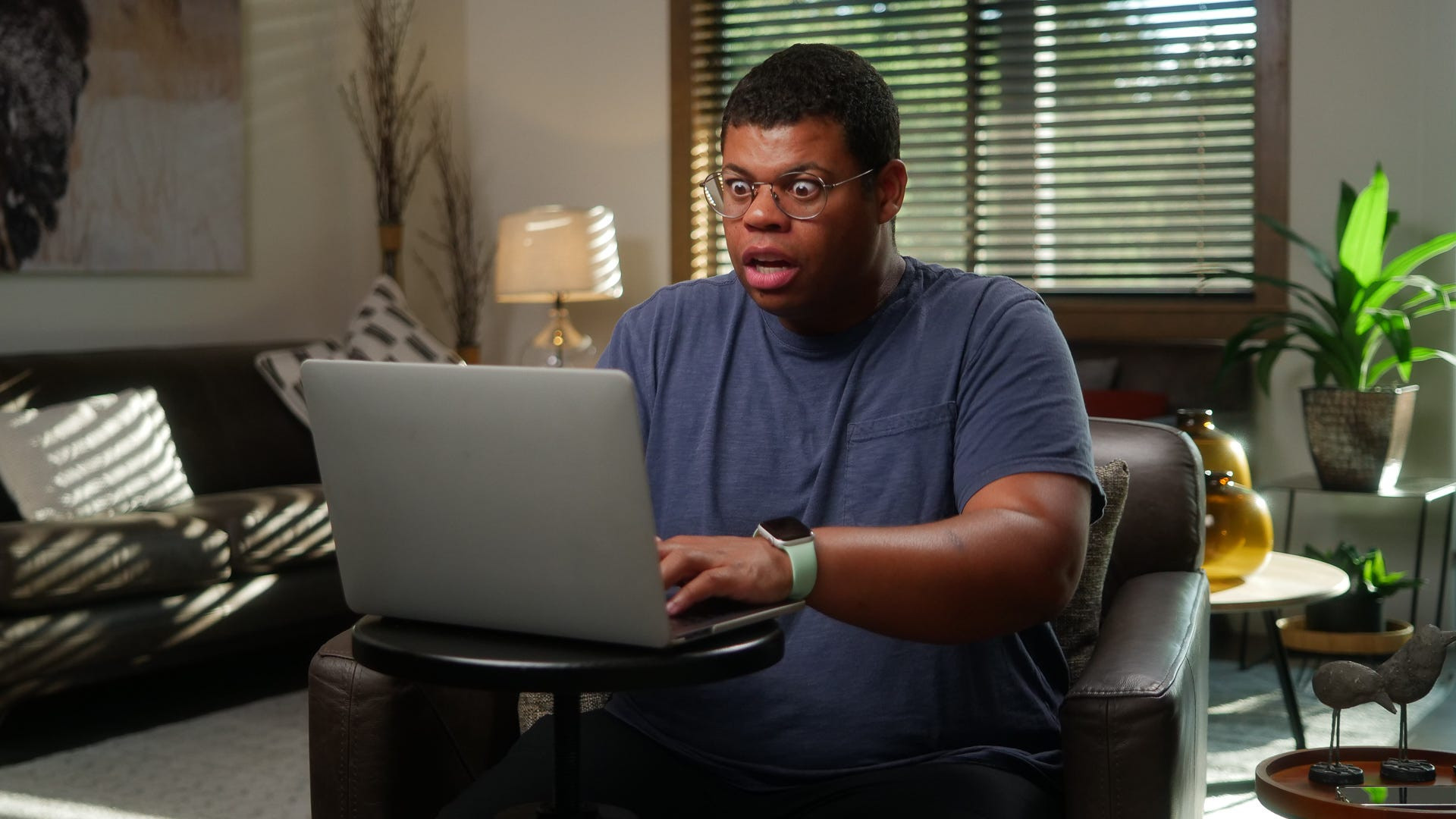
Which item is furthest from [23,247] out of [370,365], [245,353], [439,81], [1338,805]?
[1338,805]

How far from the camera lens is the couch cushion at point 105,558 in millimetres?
2951

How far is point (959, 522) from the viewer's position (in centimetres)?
125

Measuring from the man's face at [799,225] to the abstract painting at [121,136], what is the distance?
A: 3.05m

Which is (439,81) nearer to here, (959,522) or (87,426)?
(87,426)

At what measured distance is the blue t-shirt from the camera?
4.54 ft

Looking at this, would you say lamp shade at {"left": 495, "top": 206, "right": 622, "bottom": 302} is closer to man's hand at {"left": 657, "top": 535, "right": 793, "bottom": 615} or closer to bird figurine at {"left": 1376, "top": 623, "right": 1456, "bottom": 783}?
bird figurine at {"left": 1376, "top": 623, "right": 1456, "bottom": 783}

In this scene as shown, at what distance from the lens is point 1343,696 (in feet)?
5.73

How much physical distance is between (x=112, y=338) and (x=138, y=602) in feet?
4.00

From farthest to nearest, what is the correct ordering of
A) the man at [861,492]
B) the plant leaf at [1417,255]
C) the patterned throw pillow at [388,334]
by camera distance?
the patterned throw pillow at [388,334] → the plant leaf at [1417,255] → the man at [861,492]

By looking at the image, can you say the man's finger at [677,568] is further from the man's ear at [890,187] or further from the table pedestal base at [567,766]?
the man's ear at [890,187]

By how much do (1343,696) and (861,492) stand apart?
0.74 meters

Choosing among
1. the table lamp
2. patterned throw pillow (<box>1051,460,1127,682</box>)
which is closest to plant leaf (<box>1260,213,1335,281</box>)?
the table lamp

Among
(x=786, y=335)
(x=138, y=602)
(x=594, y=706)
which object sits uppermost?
(x=786, y=335)

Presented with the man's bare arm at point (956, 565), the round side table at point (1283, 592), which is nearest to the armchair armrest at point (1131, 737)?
the man's bare arm at point (956, 565)
